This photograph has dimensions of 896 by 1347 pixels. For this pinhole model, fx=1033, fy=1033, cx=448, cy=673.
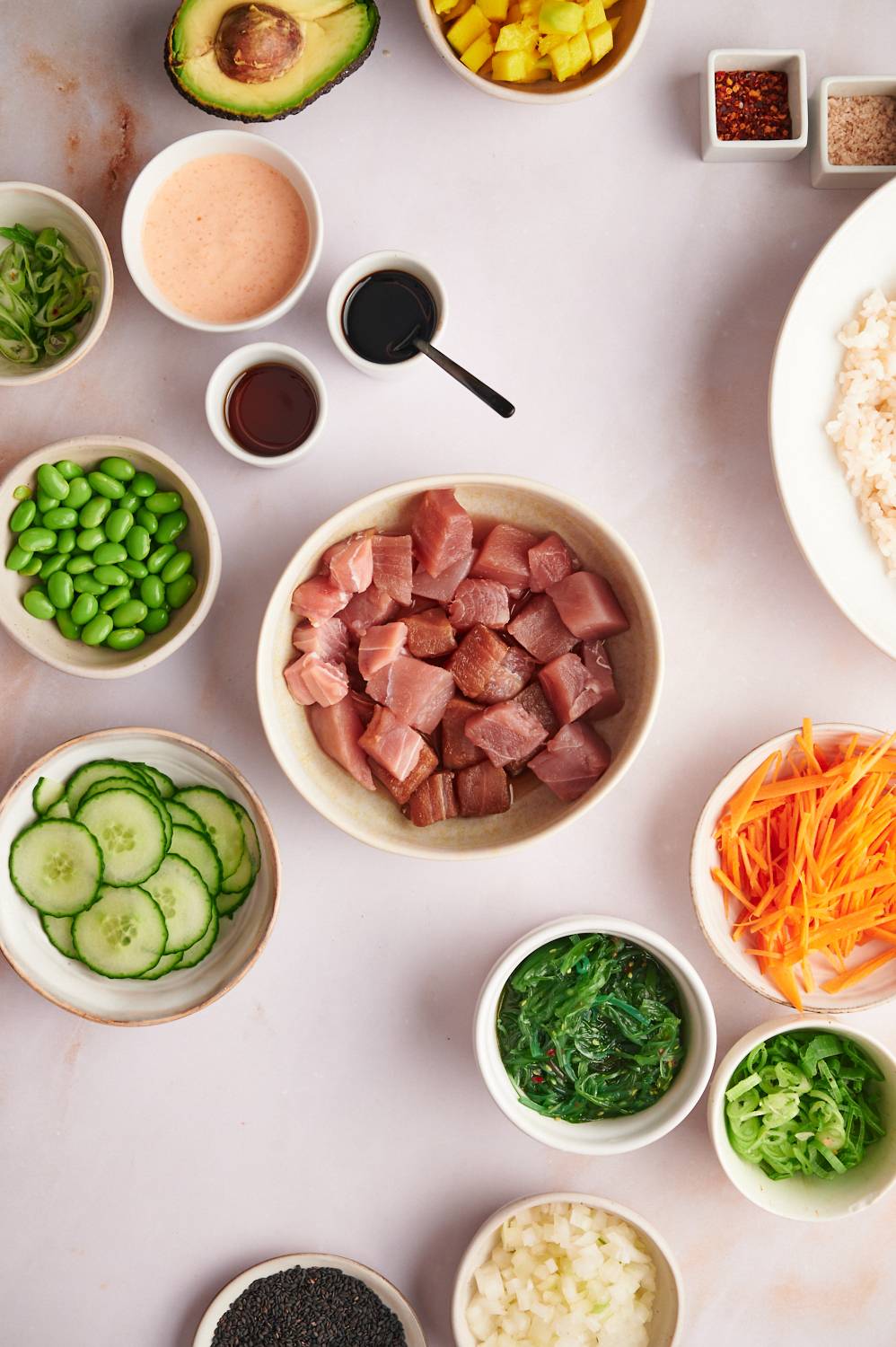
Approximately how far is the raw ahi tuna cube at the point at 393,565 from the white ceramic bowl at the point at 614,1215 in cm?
139

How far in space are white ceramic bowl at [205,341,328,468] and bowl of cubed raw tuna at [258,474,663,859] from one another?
0.22 m

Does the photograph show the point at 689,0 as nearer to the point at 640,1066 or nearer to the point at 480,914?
the point at 480,914

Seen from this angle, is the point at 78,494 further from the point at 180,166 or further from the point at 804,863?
the point at 804,863

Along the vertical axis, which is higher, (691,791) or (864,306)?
(864,306)

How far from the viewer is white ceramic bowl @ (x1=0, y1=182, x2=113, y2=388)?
218 cm

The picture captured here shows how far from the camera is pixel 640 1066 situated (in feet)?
7.43

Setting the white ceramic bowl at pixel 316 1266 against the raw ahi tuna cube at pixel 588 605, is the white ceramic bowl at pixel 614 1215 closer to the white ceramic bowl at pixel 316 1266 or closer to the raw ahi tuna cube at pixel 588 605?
the white ceramic bowl at pixel 316 1266

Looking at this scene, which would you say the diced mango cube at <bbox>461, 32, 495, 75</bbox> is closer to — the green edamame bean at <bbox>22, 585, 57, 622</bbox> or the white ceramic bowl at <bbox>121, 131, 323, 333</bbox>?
the white ceramic bowl at <bbox>121, 131, 323, 333</bbox>

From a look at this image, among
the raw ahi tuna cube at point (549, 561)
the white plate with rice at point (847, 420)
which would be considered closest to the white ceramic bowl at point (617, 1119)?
the raw ahi tuna cube at point (549, 561)

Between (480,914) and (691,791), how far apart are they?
577mm

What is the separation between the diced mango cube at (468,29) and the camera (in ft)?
7.39

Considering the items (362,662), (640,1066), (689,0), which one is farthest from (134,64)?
(640,1066)

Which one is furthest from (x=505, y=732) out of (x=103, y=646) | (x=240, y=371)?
(x=240, y=371)

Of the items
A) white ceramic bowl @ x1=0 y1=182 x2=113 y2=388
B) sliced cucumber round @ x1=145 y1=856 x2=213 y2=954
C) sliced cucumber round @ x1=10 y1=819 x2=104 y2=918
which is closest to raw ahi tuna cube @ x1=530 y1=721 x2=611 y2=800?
sliced cucumber round @ x1=145 y1=856 x2=213 y2=954
